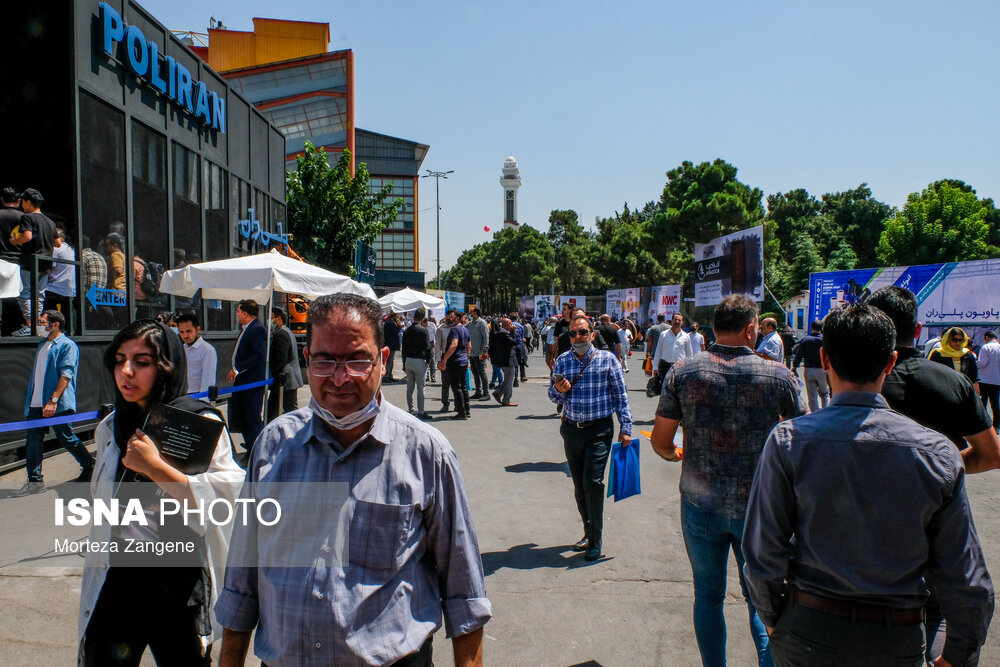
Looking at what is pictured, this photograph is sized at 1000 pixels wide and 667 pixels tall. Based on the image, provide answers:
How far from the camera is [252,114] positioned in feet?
58.6

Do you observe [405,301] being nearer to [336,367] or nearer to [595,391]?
[595,391]

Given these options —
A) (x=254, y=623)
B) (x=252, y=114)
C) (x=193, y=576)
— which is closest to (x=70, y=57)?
(x=252, y=114)

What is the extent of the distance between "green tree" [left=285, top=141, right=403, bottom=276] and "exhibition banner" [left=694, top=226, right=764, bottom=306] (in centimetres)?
1196

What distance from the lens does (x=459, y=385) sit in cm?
1201

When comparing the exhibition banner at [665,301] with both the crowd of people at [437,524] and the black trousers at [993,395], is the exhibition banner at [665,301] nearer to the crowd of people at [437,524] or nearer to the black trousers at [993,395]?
the black trousers at [993,395]

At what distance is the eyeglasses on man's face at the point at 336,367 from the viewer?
6.11ft

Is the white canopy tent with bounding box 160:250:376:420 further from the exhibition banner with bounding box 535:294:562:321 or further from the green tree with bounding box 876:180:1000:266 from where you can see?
the green tree with bounding box 876:180:1000:266

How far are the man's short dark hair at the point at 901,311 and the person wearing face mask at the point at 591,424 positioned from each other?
87.4 inches

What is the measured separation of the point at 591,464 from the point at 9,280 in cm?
→ 705

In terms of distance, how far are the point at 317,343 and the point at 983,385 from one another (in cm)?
1174

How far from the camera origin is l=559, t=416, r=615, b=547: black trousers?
5000 mm

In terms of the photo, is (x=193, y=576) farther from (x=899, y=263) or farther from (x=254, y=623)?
(x=899, y=263)

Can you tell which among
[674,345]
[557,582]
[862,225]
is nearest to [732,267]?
[674,345]

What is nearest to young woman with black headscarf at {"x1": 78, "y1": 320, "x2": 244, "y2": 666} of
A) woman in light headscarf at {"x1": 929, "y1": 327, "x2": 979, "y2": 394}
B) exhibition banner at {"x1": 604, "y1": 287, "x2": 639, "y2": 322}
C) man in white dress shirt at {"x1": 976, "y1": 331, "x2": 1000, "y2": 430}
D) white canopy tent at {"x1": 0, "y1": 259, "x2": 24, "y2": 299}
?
white canopy tent at {"x1": 0, "y1": 259, "x2": 24, "y2": 299}
